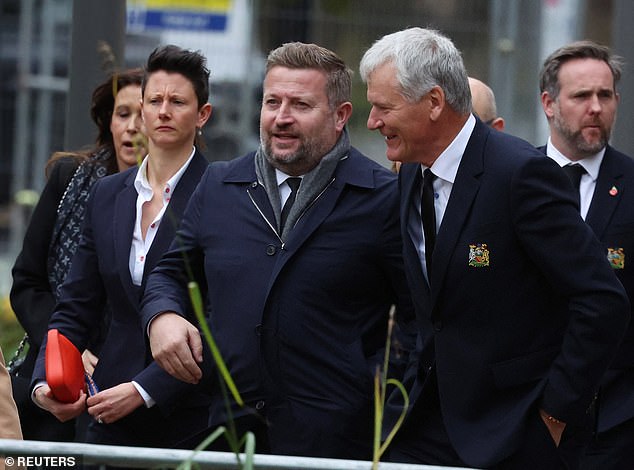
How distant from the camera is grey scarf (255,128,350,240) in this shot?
18.3ft

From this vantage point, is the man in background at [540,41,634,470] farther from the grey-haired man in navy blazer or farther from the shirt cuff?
the shirt cuff

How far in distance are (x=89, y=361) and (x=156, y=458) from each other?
2.65 metres

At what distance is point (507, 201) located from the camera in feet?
16.1

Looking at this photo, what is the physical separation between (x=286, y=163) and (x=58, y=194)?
1.81m

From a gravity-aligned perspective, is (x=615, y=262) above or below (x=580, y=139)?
below

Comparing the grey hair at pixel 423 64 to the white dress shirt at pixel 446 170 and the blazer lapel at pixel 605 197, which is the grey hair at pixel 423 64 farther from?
the blazer lapel at pixel 605 197

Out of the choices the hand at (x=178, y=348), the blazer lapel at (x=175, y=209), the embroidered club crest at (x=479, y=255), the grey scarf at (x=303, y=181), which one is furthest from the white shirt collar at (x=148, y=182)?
the embroidered club crest at (x=479, y=255)

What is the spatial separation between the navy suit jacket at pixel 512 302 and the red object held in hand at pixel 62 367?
4.74 feet

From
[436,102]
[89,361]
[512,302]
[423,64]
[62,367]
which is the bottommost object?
[89,361]

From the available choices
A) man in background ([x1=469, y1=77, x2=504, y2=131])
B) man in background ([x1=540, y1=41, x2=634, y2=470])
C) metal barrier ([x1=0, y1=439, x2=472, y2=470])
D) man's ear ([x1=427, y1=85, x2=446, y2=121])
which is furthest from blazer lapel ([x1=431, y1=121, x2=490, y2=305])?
man in background ([x1=469, y1=77, x2=504, y2=131])

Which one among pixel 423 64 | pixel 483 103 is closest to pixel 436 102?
pixel 423 64

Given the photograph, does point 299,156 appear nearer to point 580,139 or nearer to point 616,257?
point 616,257

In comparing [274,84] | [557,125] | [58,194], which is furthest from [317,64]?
[58,194]

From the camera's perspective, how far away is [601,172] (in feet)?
21.0
